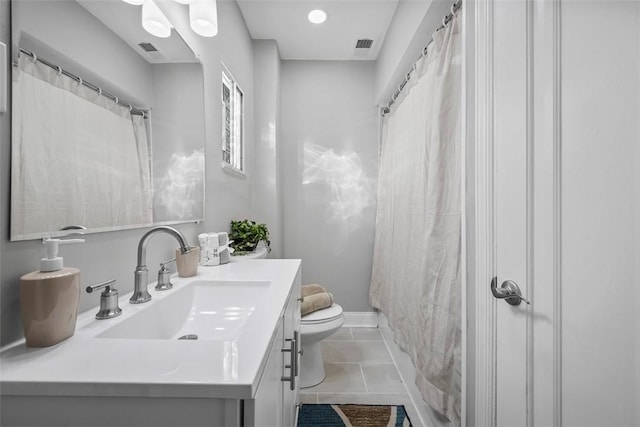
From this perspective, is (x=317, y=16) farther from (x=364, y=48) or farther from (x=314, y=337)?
(x=314, y=337)

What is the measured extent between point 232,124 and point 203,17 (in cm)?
79

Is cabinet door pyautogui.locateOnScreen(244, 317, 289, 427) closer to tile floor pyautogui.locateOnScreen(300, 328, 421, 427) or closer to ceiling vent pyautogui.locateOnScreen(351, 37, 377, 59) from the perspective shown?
tile floor pyautogui.locateOnScreen(300, 328, 421, 427)

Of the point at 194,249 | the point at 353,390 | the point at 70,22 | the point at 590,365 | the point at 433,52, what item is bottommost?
the point at 353,390

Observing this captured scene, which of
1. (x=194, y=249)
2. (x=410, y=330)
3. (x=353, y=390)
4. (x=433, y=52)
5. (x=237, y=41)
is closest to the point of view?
(x=194, y=249)

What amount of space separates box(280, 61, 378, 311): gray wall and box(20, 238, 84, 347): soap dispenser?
2.23 m

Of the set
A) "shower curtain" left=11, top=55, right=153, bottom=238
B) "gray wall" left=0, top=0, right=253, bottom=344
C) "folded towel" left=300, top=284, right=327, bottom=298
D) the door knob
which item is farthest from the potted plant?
the door knob

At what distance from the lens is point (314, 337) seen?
1.80 metres

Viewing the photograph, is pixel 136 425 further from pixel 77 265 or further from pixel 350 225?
pixel 350 225

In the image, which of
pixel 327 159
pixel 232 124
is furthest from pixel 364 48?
pixel 232 124

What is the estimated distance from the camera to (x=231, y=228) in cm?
196

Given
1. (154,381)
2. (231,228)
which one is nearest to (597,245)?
(154,381)

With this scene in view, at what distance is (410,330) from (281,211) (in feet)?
5.10

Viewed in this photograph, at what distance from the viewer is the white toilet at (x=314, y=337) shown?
180cm

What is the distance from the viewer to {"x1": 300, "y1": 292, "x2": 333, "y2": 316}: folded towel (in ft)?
6.21
